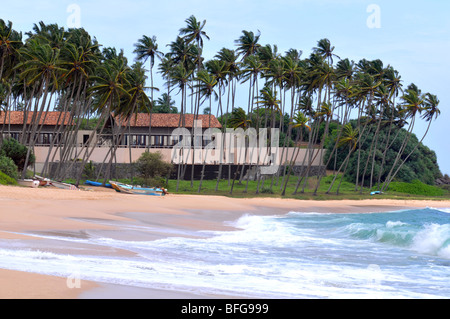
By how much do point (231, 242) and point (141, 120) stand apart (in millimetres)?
48397

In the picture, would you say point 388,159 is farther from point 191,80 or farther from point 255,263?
point 255,263

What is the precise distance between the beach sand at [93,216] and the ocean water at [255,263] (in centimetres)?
73

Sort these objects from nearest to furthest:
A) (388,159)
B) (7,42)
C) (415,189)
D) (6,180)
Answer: (6,180) < (7,42) < (415,189) < (388,159)

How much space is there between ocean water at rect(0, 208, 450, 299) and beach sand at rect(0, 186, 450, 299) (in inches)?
28.8

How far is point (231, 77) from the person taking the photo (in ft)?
180

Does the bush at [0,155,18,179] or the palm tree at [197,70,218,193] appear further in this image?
the palm tree at [197,70,218,193]

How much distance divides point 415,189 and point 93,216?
47.7 metres

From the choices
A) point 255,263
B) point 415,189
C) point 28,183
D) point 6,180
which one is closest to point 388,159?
point 415,189

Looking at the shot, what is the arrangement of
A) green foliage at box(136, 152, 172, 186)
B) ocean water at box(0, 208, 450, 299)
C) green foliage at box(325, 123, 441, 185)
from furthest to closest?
1. green foliage at box(325, 123, 441, 185)
2. green foliage at box(136, 152, 172, 186)
3. ocean water at box(0, 208, 450, 299)

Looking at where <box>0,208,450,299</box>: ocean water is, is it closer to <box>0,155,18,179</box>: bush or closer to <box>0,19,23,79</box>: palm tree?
<box>0,155,18,179</box>: bush

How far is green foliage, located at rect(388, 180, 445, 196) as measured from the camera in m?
60.5

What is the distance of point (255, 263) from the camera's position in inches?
506

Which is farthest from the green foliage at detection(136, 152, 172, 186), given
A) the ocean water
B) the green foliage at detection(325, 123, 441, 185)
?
the ocean water
